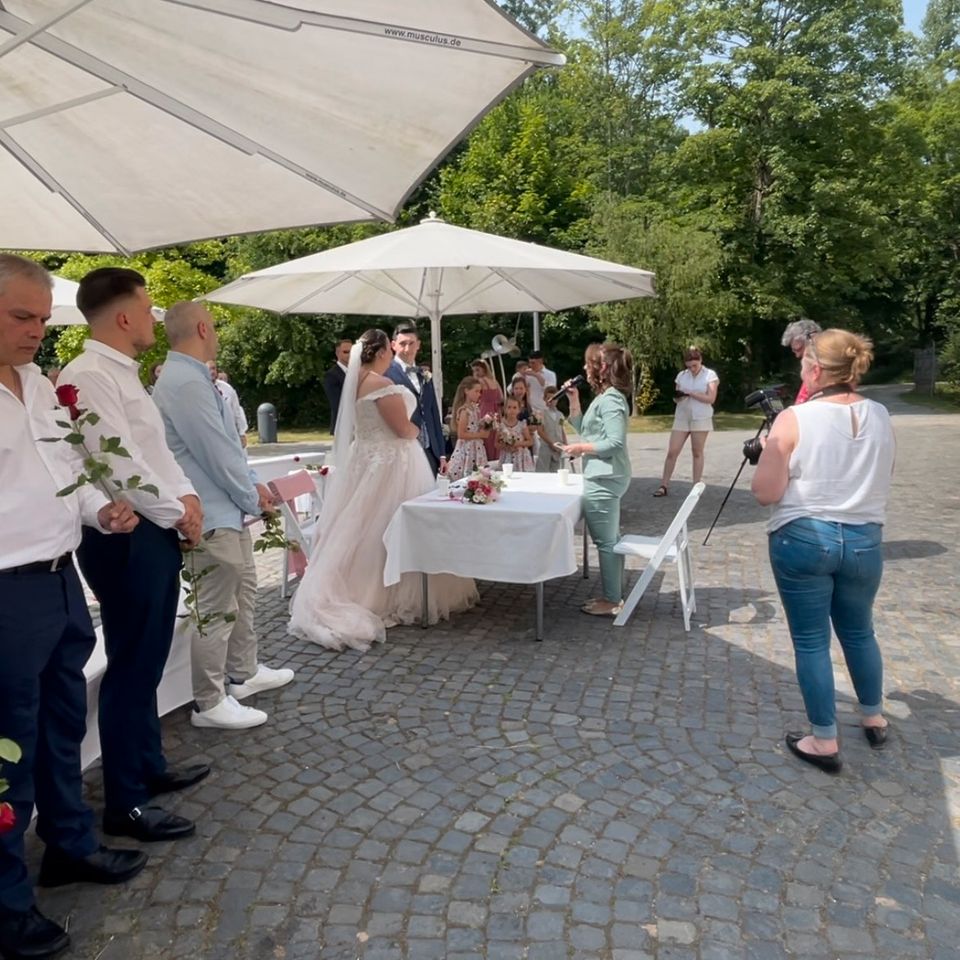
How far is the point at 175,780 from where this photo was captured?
10.9 ft

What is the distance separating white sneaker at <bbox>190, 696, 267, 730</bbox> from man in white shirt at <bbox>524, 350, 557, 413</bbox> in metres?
6.39

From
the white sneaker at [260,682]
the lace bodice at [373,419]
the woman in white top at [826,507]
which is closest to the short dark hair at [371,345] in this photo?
the lace bodice at [373,419]

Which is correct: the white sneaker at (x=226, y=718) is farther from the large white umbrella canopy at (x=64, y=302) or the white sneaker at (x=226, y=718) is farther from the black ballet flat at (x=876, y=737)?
the large white umbrella canopy at (x=64, y=302)

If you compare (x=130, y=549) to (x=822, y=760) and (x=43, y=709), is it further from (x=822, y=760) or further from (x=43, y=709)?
(x=822, y=760)

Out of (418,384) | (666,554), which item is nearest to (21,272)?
(666,554)

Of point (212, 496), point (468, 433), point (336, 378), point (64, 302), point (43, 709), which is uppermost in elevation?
point (64, 302)

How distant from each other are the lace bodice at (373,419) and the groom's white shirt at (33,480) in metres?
2.84

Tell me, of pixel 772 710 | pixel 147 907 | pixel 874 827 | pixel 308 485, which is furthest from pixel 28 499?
pixel 308 485

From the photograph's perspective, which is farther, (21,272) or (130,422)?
(130,422)

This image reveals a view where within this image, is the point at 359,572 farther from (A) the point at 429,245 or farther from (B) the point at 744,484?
(B) the point at 744,484

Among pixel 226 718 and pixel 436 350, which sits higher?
pixel 436 350

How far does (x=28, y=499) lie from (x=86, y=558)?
645 millimetres

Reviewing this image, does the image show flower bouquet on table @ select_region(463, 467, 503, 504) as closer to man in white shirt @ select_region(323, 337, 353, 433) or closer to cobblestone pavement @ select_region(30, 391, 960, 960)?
cobblestone pavement @ select_region(30, 391, 960, 960)

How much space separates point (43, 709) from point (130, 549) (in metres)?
0.60
